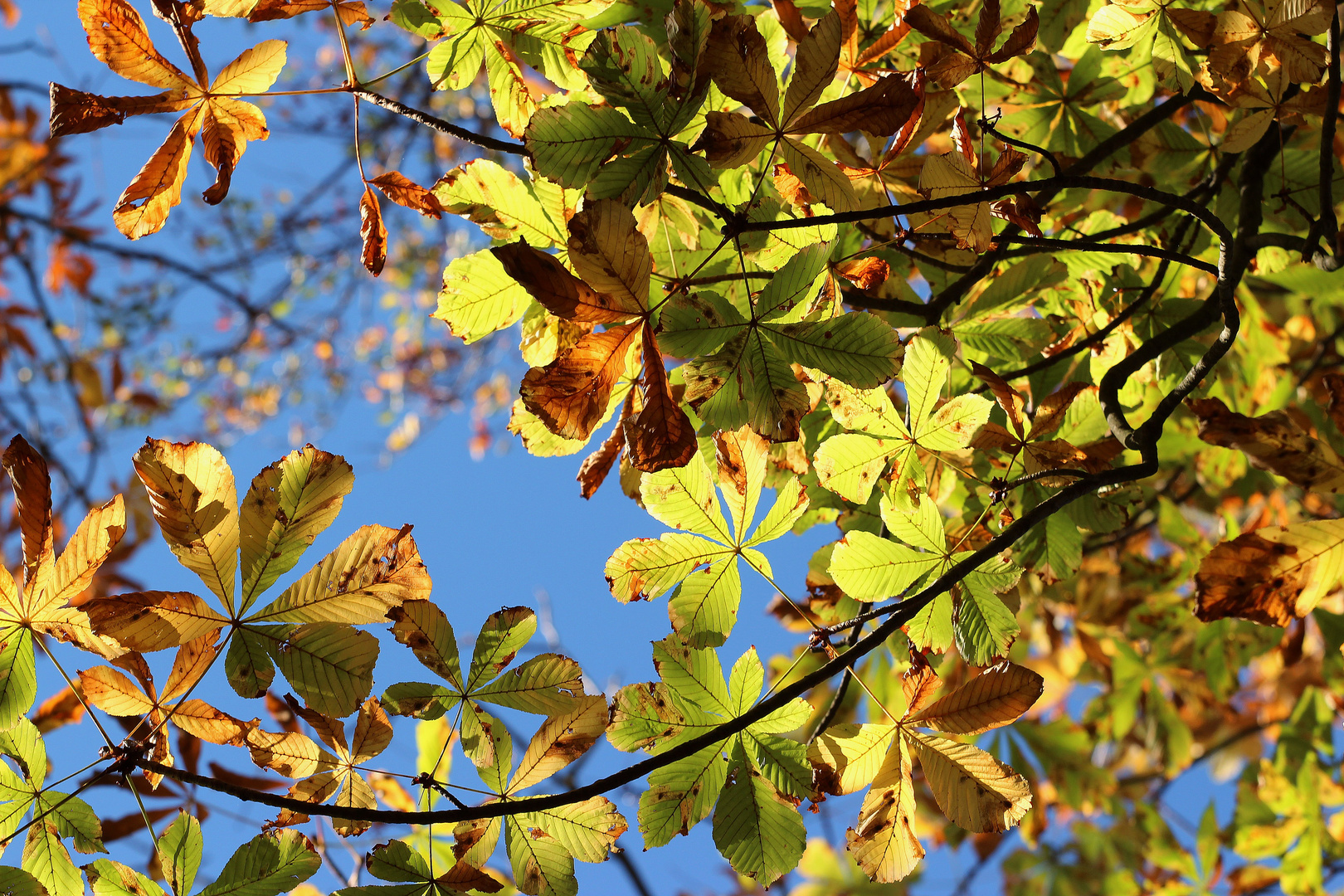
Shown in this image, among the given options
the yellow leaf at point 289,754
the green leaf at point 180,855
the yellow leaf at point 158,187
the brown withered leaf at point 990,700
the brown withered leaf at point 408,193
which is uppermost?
the yellow leaf at point 158,187

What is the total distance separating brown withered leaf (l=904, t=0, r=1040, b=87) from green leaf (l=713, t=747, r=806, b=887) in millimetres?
707

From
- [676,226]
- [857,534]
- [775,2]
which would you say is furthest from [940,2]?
[857,534]

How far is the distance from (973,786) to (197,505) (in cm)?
72

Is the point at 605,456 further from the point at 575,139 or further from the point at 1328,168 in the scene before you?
the point at 1328,168

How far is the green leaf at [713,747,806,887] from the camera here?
0.74 m

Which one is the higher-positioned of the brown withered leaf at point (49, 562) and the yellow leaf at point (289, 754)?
the brown withered leaf at point (49, 562)

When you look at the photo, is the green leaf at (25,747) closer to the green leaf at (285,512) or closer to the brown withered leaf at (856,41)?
the green leaf at (285,512)

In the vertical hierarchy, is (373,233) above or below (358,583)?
above

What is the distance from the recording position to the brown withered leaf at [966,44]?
78 centimetres

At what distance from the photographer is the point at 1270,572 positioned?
0.64 metres

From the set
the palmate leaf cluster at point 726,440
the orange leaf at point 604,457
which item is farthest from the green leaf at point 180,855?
the orange leaf at point 604,457

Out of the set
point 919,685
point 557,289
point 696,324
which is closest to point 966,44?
point 696,324

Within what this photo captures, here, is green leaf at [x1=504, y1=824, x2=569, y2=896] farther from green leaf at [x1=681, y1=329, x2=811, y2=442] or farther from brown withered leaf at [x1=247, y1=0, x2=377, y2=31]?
brown withered leaf at [x1=247, y1=0, x2=377, y2=31]

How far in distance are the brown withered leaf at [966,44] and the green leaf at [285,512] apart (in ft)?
2.25
